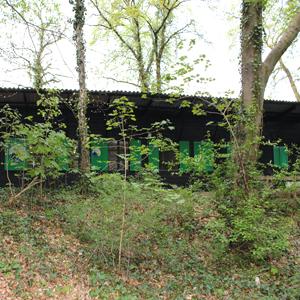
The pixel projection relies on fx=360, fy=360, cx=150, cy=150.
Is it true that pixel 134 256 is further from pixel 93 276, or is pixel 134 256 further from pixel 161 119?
pixel 161 119

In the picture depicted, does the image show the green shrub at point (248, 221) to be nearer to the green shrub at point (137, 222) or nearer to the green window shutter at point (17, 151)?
the green shrub at point (137, 222)

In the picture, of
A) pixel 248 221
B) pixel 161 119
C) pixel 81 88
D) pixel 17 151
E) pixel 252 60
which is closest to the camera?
pixel 248 221

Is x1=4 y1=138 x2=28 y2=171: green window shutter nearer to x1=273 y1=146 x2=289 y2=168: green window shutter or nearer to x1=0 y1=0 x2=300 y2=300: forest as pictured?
x1=0 y1=0 x2=300 y2=300: forest

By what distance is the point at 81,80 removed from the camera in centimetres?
938

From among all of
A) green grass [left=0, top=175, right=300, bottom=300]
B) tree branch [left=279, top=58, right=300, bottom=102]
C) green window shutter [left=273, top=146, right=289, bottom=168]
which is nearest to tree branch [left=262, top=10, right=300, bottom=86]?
green grass [left=0, top=175, right=300, bottom=300]

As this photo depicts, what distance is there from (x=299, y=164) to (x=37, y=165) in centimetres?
544

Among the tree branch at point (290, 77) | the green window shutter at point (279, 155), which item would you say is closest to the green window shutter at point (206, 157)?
the green window shutter at point (279, 155)

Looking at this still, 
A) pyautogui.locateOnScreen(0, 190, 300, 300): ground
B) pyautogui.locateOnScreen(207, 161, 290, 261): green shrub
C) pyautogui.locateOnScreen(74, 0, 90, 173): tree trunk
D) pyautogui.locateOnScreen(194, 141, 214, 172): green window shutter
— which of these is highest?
pyautogui.locateOnScreen(74, 0, 90, 173): tree trunk

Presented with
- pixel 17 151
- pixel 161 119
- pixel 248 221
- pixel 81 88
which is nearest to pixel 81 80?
pixel 81 88

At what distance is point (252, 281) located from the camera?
5930 mm

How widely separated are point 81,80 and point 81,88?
0.21m

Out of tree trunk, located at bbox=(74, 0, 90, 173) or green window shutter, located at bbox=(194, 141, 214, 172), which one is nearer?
green window shutter, located at bbox=(194, 141, 214, 172)

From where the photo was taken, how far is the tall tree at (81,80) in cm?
910

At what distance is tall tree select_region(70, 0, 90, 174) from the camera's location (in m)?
9.10
